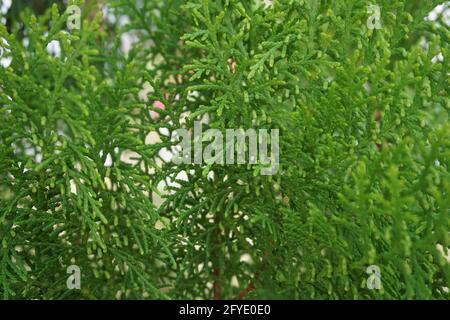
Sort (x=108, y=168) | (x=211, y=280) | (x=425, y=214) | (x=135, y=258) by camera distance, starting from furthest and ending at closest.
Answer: (x=211, y=280), (x=135, y=258), (x=108, y=168), (x=425, y=214)

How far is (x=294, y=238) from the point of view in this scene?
154cm

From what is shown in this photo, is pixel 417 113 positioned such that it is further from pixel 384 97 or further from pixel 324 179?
pixel 324 179

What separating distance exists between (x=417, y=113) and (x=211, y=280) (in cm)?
88

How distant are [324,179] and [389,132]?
0.22 meters

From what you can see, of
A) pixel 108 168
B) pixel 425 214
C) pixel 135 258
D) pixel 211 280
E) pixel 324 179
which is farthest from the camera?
pixel 211 280

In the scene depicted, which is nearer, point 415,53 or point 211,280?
point 415,53

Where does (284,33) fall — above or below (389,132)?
above
